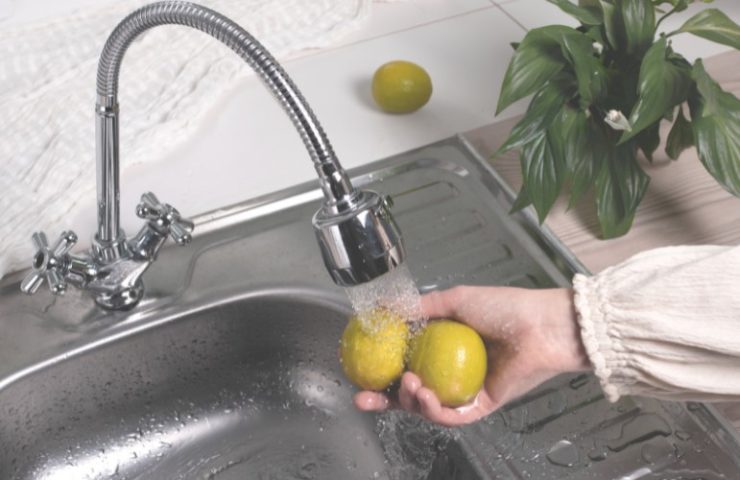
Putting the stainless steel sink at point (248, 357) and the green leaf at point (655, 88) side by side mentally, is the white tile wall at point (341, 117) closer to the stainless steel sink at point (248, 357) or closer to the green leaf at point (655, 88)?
the stainless steel sink at point (248, 357)

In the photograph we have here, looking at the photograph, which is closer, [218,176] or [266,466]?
[266,466]

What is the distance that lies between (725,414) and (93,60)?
102cm

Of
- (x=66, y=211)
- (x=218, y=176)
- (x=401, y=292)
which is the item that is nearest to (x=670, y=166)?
(x=401, y=292)

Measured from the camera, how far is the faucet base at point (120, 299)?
1031mm

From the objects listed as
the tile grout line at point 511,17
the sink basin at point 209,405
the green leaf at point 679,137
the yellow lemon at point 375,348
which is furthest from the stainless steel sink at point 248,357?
the tile grout line at point 511,17

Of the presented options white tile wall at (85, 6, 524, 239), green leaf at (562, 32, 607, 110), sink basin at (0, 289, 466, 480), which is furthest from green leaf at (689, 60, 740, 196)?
sink basin at (0, 289, 466, 480)

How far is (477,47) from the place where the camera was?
1.40 m

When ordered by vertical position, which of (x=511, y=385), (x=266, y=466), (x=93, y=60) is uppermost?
(x=93, y=60)

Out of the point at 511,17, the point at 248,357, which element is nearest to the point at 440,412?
the point at 248,357

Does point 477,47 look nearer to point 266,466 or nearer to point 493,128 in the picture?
point 493,128

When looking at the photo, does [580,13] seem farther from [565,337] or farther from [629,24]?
[565,337]

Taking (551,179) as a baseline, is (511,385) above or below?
below

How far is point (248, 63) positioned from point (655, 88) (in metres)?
0.51

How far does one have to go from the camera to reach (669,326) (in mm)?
824
